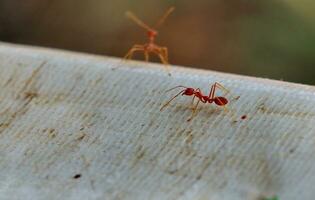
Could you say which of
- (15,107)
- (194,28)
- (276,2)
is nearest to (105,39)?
(194,28)

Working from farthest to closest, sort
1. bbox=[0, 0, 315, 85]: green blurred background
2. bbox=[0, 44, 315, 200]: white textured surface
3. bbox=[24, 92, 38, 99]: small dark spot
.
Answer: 1. bbox=[0, 0, 315, 85]: green blurred background
2. bbox=[24, 92, 38, 99]: small dark spot
3. bbox=[0, 44, 315, 200]: white textured surface

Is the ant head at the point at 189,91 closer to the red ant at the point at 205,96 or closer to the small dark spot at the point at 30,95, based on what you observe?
the red ant at the point at 205,96

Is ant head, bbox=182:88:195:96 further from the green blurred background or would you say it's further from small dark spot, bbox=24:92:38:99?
the green blurred background

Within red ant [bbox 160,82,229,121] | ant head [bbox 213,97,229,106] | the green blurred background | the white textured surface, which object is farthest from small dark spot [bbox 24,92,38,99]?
the green blurred background

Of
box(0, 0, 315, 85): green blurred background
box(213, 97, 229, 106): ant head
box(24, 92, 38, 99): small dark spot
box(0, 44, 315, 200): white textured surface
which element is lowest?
box(0, 0, 315, 85): green blurred background

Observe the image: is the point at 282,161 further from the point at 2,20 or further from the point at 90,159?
the point at 2,20

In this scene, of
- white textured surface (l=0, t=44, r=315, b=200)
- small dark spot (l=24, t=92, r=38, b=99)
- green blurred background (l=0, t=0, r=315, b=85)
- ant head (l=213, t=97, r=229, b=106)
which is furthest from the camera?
green blurred background (l=0, t=0, r=315, b=85)

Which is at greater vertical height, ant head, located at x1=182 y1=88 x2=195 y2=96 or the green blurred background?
ant head, located at x1=182 y1=88 x2=195 y2=96
